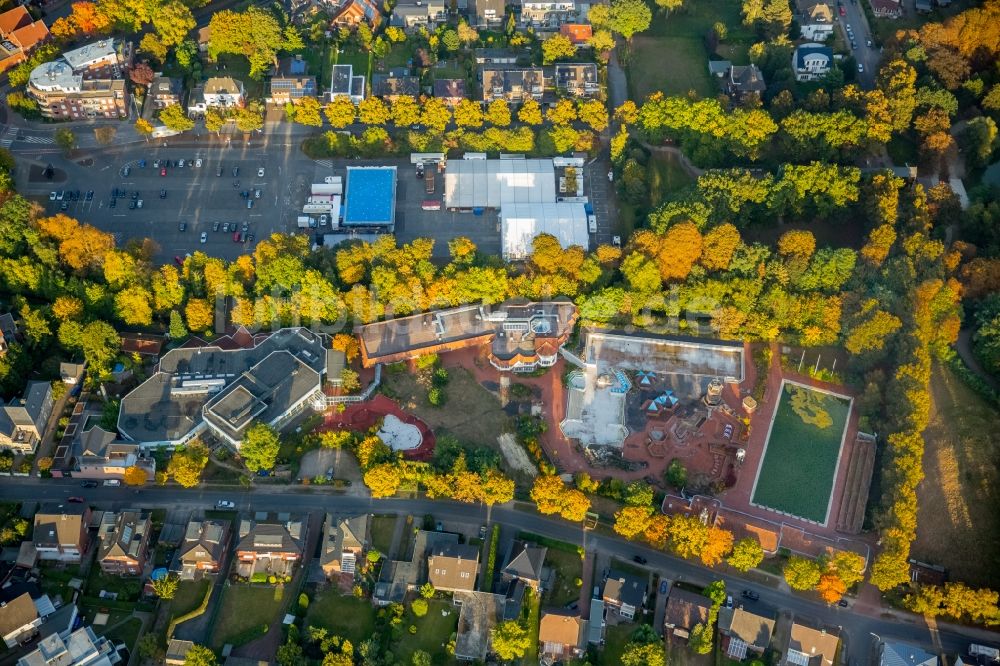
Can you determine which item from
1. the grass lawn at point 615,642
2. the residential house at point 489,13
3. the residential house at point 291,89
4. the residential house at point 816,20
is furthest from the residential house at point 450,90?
the grass lawn at point 615,642

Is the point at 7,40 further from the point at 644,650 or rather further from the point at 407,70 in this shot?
the point at 644,650

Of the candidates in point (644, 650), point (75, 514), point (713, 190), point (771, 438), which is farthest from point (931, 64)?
point (75, 514)

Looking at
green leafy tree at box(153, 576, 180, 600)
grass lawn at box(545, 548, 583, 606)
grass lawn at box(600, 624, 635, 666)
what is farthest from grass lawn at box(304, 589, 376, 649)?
grass lawn at box(600, 624, 635, 666)

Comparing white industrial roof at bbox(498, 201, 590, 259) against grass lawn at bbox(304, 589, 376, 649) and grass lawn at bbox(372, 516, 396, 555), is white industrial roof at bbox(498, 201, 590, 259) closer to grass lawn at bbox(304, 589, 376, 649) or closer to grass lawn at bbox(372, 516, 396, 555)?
grass lawn at bbox(372, 516, 396, 555)

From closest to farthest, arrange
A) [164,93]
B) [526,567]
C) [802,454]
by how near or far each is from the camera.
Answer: [526,567] < [802,454] < [164,93]

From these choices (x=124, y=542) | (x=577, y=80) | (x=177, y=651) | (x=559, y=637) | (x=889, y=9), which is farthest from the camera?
(x=889, y=9)

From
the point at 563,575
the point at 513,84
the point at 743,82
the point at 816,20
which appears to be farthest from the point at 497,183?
the point at 816,20

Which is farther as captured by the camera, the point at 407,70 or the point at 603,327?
the point at 407,70

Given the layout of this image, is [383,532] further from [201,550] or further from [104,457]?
[104,457]
